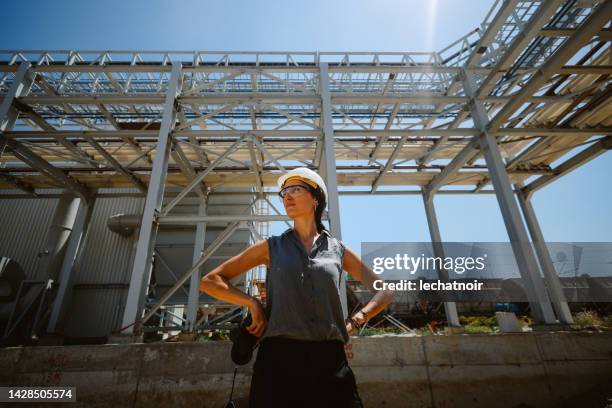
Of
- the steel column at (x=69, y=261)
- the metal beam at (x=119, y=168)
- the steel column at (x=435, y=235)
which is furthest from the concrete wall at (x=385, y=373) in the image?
the steel column at (x=69, y=261)

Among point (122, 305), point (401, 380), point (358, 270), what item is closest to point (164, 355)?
point (401, 380)

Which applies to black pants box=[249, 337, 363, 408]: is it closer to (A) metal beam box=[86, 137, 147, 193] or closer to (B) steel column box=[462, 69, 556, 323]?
(B) steel column box=[462, 69, 556, 323]

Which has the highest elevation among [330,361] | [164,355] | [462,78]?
[462,78]

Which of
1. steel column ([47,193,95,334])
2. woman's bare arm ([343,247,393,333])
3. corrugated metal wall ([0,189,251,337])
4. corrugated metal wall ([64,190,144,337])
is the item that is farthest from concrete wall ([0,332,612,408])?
corrugated metal wall ([64,190,144,337])

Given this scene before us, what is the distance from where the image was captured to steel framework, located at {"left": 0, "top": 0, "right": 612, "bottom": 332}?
274 inches

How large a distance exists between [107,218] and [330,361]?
1644 cm

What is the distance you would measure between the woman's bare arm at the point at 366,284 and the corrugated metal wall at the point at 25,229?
17.3 metres

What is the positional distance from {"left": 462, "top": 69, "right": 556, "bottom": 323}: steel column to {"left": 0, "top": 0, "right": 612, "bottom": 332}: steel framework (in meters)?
0.03

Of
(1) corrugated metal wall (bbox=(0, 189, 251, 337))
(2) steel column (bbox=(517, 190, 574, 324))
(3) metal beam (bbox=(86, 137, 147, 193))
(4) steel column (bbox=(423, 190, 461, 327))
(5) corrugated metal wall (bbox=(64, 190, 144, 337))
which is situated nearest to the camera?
(2) steel column (bbox=(517, 190, 574, 324))

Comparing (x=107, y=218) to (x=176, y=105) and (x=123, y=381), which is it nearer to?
(x=176, y=105)

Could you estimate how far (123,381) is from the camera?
173 inches

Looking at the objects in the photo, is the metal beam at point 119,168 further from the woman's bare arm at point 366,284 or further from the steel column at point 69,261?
the woman's bare arm at point 366,284

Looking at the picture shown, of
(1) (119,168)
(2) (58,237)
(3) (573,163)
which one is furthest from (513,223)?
(2) (58,237)

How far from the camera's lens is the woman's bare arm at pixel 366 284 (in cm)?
181
